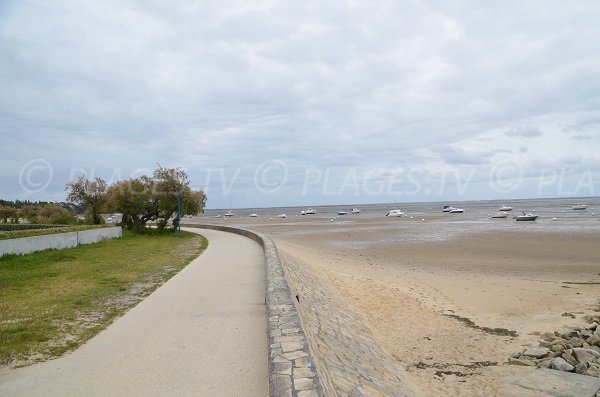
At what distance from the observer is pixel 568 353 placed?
7.07 metres

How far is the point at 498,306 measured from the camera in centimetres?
1102

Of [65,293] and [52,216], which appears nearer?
[65,293]

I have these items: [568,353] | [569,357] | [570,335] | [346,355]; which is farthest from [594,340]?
[346,355]

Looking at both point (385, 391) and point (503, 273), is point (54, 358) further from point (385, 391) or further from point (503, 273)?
point (503, 273)

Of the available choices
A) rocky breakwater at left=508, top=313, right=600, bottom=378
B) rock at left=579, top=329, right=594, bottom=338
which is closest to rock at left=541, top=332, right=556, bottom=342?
rocky breakwater at left=508, top=313, right=600, bottom=378

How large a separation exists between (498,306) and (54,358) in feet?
34.1

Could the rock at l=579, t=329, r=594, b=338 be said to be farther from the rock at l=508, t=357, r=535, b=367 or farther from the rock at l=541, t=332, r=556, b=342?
the rock at l=508, t=357, r=535, b=367

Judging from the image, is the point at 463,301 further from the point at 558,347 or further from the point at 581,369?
the point at 581,369

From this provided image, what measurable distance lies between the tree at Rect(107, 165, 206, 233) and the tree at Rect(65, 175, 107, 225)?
9.43 ft

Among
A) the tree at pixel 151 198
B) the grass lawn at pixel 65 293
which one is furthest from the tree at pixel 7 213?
the grass lawn at pixel 65 293

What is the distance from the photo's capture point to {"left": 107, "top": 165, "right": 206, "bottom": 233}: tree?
1182 inches

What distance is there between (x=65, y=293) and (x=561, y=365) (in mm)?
10080

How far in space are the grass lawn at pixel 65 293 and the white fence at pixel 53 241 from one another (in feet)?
1.20

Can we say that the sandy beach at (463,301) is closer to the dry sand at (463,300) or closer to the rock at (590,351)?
the dry sand at (463,300)
